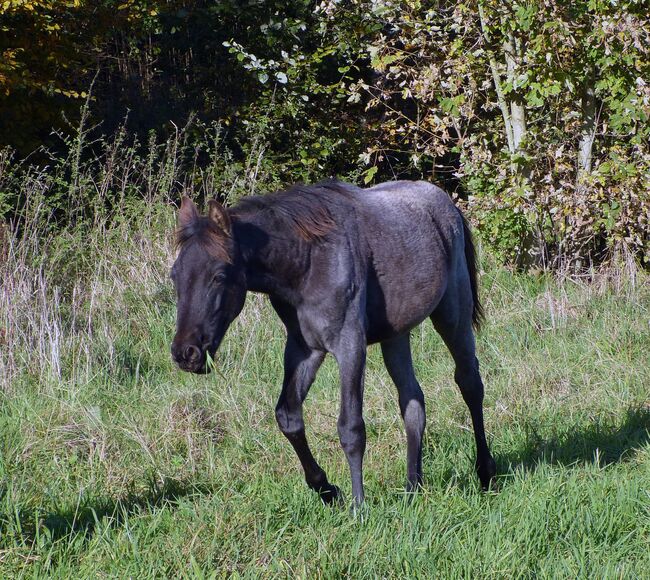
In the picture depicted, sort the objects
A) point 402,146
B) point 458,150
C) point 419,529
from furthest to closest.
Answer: point 402,146 < point 458,150 < point 419,529

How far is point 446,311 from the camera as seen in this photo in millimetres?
5699

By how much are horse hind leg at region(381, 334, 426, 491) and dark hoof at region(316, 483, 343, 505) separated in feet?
1.62

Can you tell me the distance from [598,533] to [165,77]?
39.0 ft

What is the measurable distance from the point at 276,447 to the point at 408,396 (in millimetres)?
941

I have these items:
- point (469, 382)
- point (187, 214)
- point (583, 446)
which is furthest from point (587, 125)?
point (187, 214)

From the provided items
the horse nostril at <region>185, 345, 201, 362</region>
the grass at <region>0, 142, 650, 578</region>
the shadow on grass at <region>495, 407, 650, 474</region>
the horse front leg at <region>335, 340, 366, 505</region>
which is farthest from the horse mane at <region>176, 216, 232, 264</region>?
the shadow on grass at <region>495, 407, 650, 474</region>

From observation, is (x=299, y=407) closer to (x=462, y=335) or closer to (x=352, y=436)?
(x=352, y=436)

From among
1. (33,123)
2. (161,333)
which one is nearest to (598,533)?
(161,333)

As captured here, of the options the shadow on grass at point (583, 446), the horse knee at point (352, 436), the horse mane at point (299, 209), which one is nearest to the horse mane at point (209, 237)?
the horse mane at point (299, 209)

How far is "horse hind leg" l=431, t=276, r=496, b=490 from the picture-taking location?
5.71 m

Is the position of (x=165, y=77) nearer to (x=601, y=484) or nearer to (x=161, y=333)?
(x=161, y=333)

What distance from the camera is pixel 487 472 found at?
550 cm

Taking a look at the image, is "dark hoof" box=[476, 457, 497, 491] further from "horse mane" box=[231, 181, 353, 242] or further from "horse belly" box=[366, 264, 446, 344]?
"horse mane" box=[231, 181, 353, 242]

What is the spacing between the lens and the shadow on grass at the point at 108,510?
4.43m
